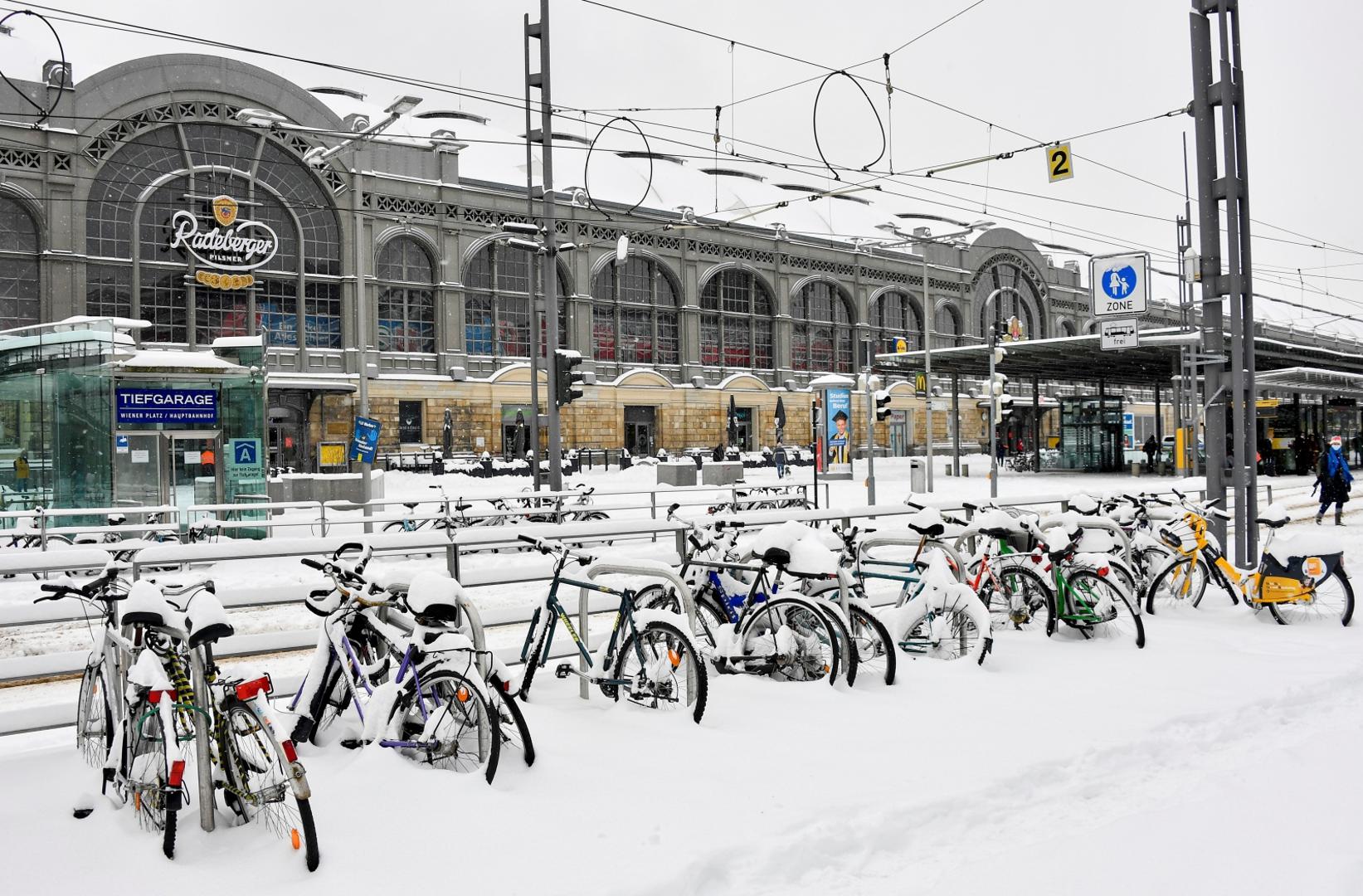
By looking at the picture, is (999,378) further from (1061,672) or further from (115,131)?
(115,131)

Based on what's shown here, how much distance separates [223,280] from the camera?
37250 mm

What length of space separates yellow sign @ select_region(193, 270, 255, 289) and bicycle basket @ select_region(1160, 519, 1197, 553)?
35.4 m

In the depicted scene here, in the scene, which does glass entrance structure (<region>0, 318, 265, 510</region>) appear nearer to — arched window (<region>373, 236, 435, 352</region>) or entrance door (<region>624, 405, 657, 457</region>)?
arched window (<region>373, 236, 435, 352</region>)

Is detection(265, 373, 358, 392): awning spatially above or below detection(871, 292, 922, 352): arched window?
below

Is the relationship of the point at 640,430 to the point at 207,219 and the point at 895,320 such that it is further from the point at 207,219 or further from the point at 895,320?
the point at 207,219

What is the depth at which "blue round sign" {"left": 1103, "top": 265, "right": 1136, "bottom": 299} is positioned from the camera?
12430 mm

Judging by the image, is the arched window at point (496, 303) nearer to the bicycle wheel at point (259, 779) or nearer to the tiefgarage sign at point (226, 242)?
the tiefgarage sign at point (226, 242)

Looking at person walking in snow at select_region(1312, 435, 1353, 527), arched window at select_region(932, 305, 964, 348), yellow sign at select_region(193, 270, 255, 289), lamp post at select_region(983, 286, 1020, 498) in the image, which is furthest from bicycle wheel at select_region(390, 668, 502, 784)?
arched window at select_region(932, 305, 964, 348)

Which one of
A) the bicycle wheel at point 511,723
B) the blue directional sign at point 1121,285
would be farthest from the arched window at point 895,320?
the bicycle wheel at point 511,723

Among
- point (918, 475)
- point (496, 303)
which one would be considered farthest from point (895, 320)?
point (918, 475)

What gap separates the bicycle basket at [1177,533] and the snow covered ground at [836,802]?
276cm

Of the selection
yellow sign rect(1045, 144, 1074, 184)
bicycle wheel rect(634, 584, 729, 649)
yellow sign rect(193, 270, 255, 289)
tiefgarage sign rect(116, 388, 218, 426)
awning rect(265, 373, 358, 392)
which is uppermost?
yellow sign rect(193, 270, 255, 289)

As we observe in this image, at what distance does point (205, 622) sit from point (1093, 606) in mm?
6377

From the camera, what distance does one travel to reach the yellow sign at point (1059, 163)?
17.2 m
